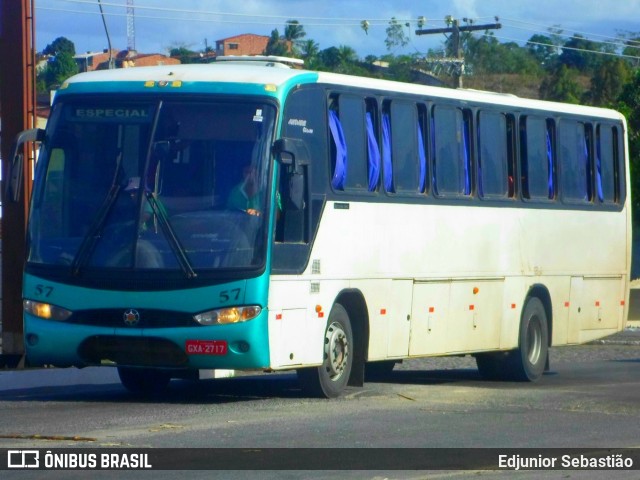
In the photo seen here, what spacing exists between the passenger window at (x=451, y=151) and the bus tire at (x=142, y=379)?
12.2 feet

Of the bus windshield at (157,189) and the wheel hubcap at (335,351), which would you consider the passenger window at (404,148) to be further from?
the bus windshield at (157,189)

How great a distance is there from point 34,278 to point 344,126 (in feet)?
11.3

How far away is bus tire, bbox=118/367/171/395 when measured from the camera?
47.2 ft

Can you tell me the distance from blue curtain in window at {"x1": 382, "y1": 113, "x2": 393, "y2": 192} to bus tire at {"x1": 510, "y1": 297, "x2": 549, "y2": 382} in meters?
3.52

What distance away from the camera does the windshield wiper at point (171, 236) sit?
12336 mm

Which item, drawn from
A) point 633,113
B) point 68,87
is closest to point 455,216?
point 68,87

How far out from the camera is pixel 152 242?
492 inches

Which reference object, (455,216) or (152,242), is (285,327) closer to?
(152,242)

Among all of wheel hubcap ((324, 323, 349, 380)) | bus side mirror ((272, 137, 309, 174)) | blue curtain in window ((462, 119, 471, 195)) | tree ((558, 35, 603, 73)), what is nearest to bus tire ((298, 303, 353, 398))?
wheel hubcap ((324, 323, 349, 380))

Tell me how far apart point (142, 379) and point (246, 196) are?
3048mm

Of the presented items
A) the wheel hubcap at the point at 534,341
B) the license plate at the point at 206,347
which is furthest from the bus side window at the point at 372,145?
the wheel hubcap at the point at 534,341

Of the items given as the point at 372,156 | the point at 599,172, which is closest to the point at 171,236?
the point at 372,156

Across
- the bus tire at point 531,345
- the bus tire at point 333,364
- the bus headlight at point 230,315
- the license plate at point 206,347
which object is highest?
the bus headlight at point 230,315

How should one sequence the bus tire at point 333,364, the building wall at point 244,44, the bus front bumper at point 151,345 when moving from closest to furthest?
the bus front bumper at point 151,345 < the bus tire at point 333,364 < the building wall at point 244,44
